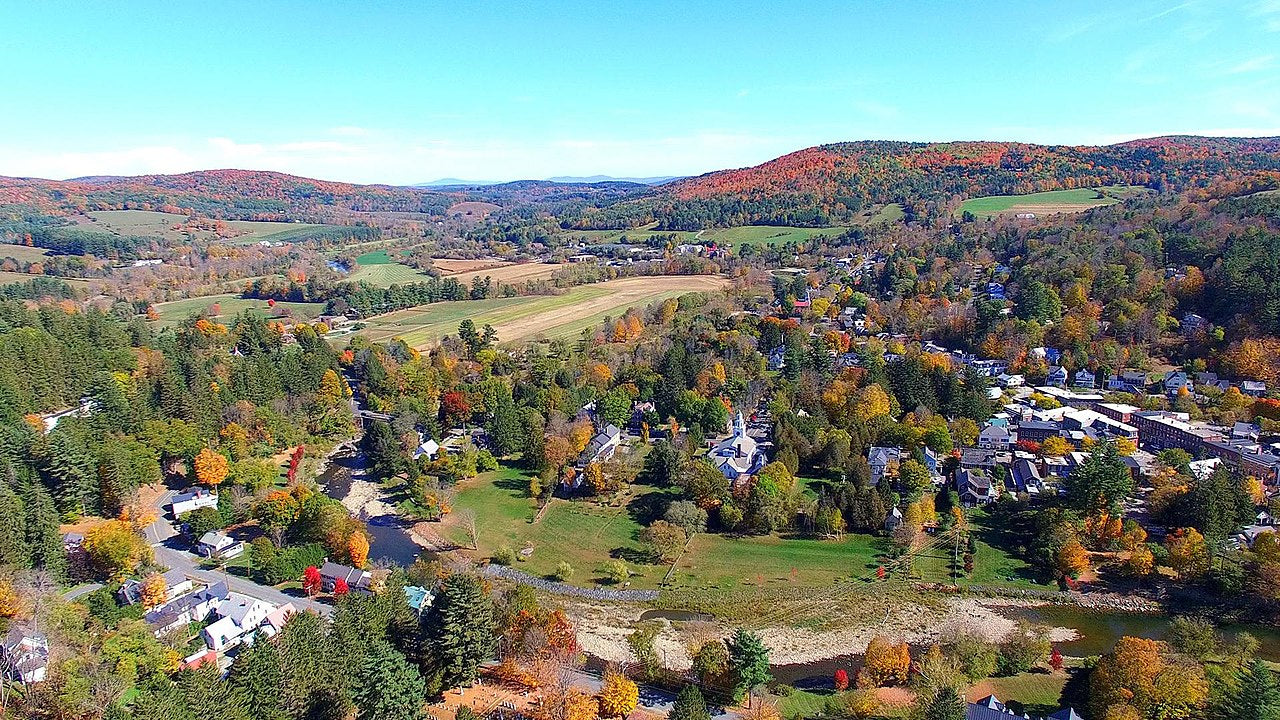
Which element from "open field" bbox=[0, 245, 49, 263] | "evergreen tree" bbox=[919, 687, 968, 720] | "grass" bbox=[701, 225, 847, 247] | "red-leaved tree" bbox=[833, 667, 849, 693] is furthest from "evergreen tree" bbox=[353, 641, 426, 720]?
"open field" bbox=[0, 245, 49, 263]

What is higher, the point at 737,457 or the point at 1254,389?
the point at 1254,389

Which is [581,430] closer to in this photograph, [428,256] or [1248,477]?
[1248,477]

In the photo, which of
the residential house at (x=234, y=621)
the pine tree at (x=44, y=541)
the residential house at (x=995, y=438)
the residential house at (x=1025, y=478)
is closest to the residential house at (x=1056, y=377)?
the residential house at (x=995, y=438)

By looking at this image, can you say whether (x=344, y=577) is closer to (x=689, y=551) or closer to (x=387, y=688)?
(x=387, y=688)

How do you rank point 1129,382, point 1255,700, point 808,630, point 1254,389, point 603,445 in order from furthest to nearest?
point 1129,382, point 1254,389, point 603,445, point 808,630, point 1255,700

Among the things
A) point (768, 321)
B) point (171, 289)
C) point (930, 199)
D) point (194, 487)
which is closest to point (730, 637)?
point (194, 487)

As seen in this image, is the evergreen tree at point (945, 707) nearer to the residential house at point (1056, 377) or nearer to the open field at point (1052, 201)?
the residential house at point (1056, 377)

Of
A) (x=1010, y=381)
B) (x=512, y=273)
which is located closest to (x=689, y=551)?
(x=1010, y=381)
